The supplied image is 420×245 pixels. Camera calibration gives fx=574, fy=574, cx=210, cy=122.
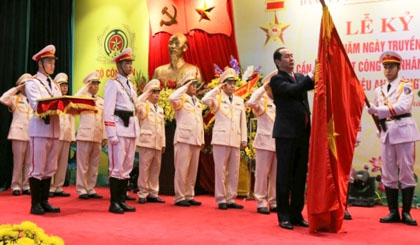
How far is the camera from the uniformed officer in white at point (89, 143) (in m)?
7.07

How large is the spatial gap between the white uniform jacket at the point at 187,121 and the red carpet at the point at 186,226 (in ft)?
2.56

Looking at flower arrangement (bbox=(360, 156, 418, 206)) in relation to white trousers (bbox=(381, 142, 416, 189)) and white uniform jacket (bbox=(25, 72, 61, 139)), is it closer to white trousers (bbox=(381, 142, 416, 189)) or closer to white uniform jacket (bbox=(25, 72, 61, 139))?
white trousers (bbox=(381, 142, 416, 189))

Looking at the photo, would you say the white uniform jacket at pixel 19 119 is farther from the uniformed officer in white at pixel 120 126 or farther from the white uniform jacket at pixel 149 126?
the uniformed officer in white at pixel 120 126

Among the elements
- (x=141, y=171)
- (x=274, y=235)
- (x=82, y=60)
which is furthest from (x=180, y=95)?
(x=82, y=60)

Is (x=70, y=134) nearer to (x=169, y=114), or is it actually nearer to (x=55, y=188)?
(x=55, y=188)

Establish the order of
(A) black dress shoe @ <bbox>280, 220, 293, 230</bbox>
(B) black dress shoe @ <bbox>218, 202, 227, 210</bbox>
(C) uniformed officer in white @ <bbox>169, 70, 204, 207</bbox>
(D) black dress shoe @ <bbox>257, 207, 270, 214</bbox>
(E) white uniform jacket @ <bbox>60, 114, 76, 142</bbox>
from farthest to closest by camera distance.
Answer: (E) white uniform jacket @ <bbox>60, 114, 76, 142</bbox>
(C) uniformed officer in white @ <bbox>169, 70, 204, 207</bbox>
(B) black dress shoe @ <bbox>218, 202, 227, 210</bbox>
(D) black dress shoe @ <bbox>257, 207, 270, 214</bbox>
(A) black dress shoe @ <bbox>280, 220, 293, 230</bbox>

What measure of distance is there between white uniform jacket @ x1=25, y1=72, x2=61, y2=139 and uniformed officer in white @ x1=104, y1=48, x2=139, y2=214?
0.48 meters

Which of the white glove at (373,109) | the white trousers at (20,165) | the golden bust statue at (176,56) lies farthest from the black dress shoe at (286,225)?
the white trousers at (20,165)

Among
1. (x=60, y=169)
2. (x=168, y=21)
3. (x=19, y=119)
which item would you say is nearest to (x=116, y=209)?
(x=60, y=169)

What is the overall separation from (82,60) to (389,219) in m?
6.25

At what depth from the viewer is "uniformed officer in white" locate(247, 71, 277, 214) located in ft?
19.1

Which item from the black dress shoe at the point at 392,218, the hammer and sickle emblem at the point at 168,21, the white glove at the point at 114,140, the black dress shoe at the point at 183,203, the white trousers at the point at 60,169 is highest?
the hammer and sickle emblem at the point at 168,21

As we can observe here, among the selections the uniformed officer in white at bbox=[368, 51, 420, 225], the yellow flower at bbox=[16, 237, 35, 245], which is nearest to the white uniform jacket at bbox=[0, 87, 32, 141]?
the uniformed officer in white at bbox=[368, 51, 420, 225]

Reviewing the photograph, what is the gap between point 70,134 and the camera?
295 inches
